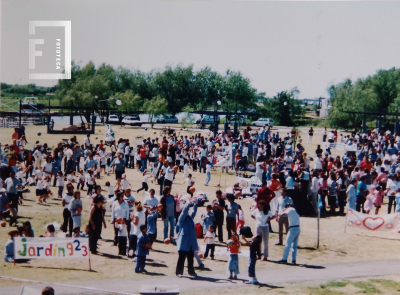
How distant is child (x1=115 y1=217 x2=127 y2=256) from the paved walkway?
1725 mm

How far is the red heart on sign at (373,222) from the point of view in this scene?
1520 centimetres

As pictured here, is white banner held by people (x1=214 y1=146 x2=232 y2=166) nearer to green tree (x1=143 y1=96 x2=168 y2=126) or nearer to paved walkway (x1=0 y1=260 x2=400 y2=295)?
paved walkway (x1=0 y1=260 x2=400 y2=295)

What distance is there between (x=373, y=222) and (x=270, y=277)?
5768 millimetres

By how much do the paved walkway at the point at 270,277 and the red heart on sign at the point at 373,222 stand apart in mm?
2520

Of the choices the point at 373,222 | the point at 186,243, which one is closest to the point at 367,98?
the point at 373,222

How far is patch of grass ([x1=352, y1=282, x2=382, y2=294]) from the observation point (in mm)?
10417

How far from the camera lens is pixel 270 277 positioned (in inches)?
438

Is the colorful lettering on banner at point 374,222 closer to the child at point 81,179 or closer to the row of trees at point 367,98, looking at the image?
the child at point 81,179

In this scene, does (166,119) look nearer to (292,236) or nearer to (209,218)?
(209,218)

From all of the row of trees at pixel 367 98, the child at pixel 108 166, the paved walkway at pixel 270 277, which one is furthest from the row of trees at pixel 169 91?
the paved walkway at pixel 270 277

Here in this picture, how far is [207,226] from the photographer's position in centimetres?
1309

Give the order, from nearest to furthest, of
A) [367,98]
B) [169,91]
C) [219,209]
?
[219,209], [367,98], [169,91]

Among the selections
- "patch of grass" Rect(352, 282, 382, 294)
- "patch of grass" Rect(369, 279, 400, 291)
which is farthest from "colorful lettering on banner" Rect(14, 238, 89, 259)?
"patch of grass" Rect(369, 279, 400, 291)

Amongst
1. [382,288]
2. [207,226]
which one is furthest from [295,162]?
[382,288]
